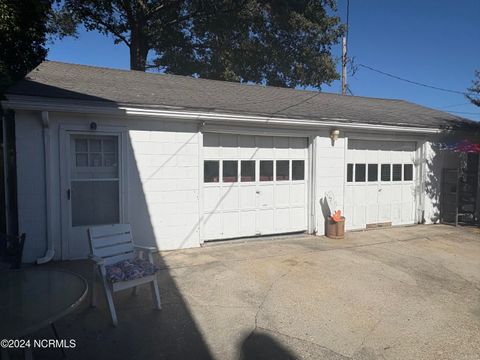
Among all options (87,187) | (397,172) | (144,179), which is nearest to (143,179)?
(144,179)

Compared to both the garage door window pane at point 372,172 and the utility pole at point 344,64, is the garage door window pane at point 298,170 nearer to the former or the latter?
the garage door window pane at point 372,172

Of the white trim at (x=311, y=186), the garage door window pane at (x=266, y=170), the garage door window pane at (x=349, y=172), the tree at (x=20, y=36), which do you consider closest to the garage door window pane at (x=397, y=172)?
the garage door window pane at (x=349, y=172)

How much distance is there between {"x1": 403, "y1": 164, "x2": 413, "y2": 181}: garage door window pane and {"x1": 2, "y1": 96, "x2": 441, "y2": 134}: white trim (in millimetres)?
994

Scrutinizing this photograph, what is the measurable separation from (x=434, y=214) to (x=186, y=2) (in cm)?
1519

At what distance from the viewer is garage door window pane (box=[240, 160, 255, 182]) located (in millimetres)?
7191

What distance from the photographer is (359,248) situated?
22.1ft

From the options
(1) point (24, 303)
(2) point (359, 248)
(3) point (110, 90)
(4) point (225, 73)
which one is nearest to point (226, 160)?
(3) point (110, 90)

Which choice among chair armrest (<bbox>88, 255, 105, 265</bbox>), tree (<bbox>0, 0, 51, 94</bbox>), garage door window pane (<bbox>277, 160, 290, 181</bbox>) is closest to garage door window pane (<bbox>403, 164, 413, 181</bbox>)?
garage door window pane (<bbox>277, 160, 290, 181</bbox>)

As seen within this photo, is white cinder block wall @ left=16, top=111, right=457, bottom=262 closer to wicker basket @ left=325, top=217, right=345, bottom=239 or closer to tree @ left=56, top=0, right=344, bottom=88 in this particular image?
wicker basket @ left=325, top=217, right=345, bottom=239

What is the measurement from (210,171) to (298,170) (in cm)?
208

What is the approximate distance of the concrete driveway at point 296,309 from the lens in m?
3.22

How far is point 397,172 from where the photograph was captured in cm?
893

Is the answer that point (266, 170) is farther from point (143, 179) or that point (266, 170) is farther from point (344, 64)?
point (344, 64)

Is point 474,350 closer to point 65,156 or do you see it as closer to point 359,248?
point 359,248
